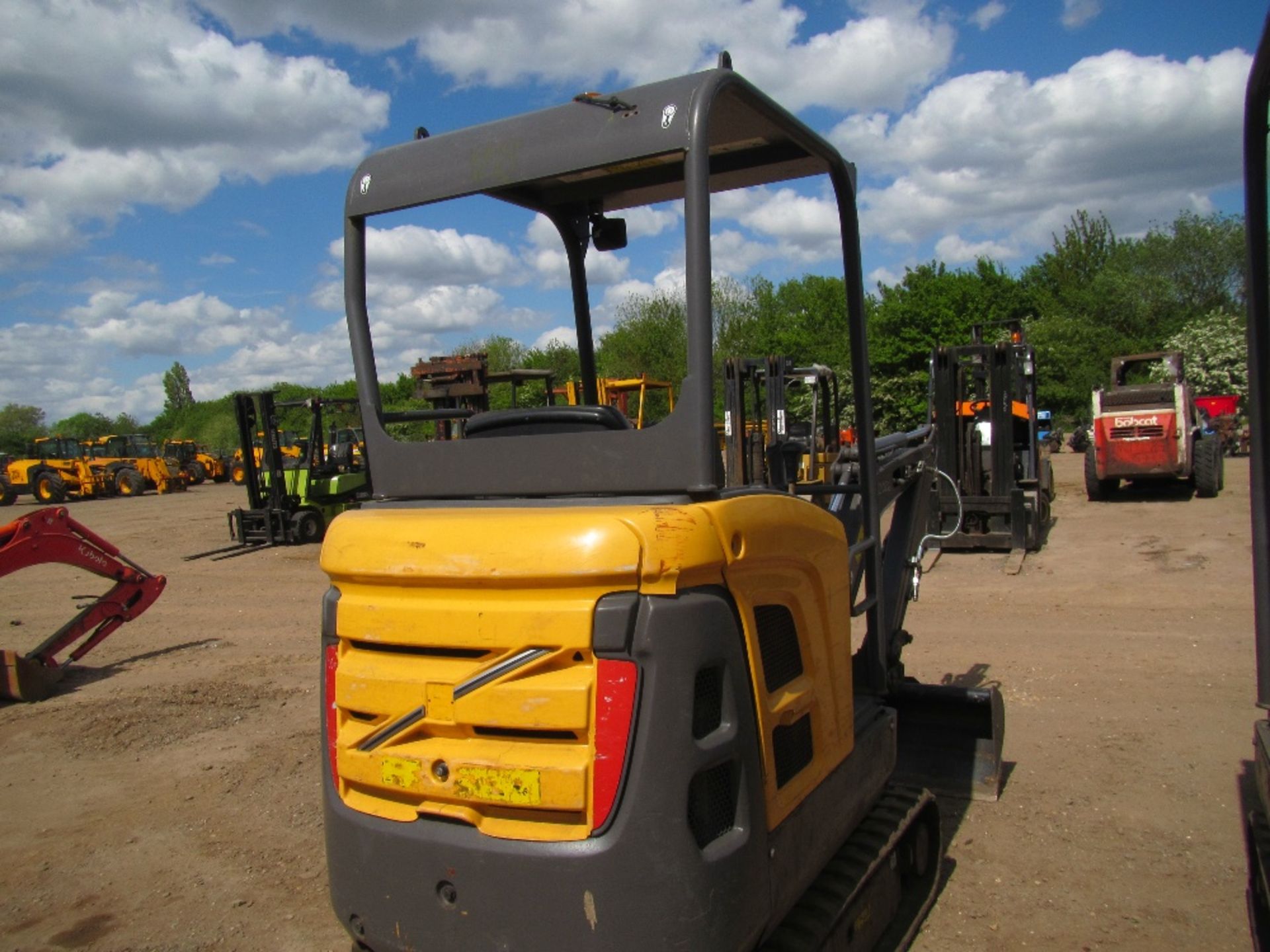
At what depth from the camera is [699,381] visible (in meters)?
2.29

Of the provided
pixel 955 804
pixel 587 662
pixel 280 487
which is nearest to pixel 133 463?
pixel 280 487

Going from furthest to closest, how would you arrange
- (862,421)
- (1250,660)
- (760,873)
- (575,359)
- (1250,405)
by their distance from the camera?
(1250,660)
(575,359)
(862,421)
(1250,405)
(760,873)

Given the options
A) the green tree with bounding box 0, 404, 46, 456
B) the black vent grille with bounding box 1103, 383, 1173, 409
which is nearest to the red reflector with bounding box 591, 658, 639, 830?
the black vent grille with bounding box 1103, 383, 1173, 409

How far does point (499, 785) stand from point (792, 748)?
0.82m

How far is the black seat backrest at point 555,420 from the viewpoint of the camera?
260 cm

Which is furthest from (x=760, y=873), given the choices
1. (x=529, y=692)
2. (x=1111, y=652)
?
(x=1111, y=652)

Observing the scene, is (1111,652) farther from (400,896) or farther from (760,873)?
(400,896)

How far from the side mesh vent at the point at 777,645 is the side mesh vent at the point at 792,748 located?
0.13m

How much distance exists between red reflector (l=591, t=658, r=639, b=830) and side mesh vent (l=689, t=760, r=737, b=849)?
7.0 inches

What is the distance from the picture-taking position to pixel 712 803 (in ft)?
7.27

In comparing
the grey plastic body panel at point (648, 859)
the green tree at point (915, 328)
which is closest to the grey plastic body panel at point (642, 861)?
the grey plastic body panel at point (648, 859)

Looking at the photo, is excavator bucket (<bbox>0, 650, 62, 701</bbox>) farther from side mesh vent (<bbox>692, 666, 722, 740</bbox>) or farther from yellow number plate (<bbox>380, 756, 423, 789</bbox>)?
side mesh vent (<bbox>692, 666, 722, 740</bbox>)

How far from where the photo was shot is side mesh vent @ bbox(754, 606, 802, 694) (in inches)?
96.4

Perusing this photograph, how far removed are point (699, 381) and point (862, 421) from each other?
1.22 meters
